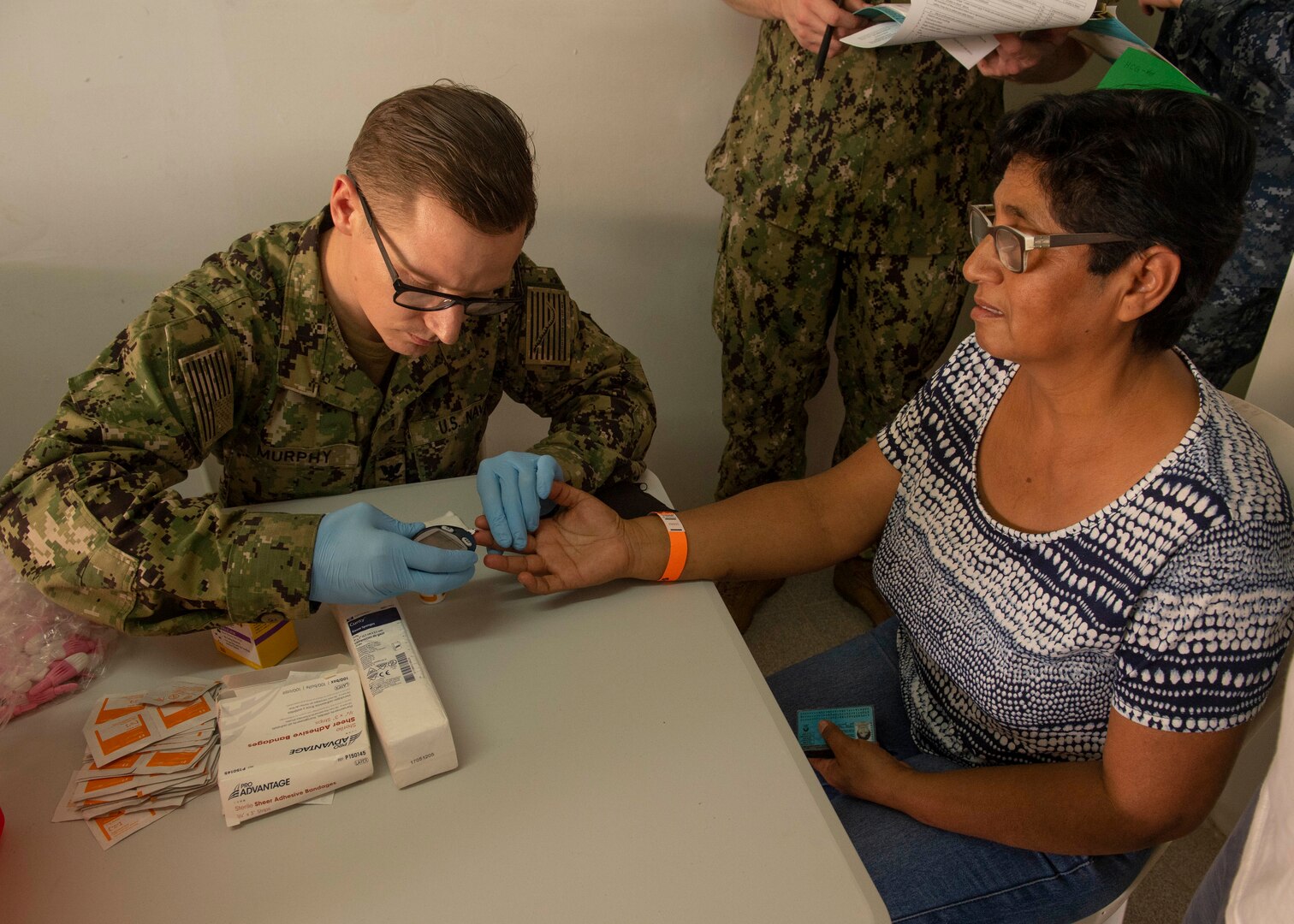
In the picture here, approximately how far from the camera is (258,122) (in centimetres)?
165

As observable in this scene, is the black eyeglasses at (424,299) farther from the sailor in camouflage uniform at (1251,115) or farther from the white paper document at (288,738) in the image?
the sailor in camouflage uniform at (1251,115)

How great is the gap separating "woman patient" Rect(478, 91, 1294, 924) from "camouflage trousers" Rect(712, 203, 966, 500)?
0.62m

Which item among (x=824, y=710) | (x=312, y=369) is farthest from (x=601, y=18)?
(x=824, y=710)

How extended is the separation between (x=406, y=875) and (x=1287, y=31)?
5.40 ft

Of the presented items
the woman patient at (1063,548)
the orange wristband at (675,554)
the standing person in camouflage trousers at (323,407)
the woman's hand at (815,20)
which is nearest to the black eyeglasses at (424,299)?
the standing person in camouflage trousers at (323,407)

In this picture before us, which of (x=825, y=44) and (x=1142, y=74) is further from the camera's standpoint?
(x=825, y=44)

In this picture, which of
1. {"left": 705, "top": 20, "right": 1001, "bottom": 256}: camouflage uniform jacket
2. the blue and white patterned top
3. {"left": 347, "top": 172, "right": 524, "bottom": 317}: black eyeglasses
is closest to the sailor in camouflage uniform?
{"left": 705, "top": 20, "right": 1001, "bottom": 256}: camouflage uniform jacket

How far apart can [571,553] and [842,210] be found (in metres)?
0.99

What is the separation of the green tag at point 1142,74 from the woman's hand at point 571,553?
79 centimetres

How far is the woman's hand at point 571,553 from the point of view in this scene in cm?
113

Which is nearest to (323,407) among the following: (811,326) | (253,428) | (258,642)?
(253,428)

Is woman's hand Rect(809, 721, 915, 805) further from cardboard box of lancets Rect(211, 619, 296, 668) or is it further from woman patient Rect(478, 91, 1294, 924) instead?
cardboard box of lancets Rect(211, 619, 296, 668)

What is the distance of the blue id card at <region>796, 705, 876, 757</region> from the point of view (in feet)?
4.18

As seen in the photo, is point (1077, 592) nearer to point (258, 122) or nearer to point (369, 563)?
point (369, 563)
